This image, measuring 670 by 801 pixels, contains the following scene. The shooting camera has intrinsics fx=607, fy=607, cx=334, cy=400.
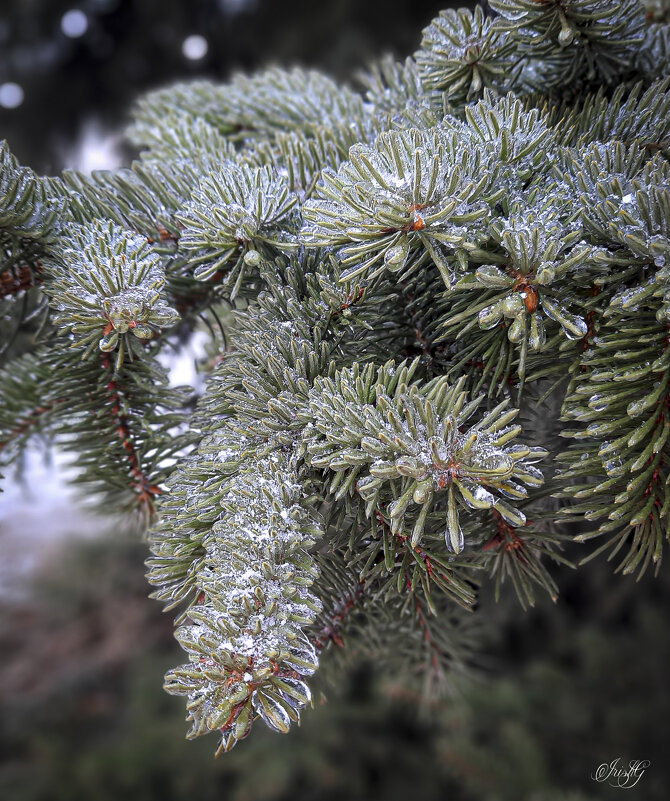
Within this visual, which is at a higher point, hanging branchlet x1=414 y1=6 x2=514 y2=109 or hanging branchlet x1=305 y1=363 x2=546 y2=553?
hanging branchlet x1=414 y1=6 x2=514 y2=109

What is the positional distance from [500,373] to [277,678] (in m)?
0.24

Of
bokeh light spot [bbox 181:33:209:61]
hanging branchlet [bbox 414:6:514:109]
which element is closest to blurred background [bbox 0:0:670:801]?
bokeh light spot [bbox 181:33:209:61]

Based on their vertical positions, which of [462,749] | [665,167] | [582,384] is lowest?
[462,749]

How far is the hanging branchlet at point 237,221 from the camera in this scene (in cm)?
44

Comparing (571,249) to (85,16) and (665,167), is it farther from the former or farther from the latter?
(85,16)

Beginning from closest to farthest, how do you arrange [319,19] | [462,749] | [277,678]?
[277,678] → [462,749] → [319,19]

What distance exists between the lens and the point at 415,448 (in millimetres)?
339

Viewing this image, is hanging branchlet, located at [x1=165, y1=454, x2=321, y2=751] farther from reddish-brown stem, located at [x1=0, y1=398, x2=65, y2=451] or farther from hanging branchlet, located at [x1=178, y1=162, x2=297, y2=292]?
reddish-brown stem, located at [x1=0, y1=398, x2=65, y2=451]

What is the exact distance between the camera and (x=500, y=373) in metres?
0.42

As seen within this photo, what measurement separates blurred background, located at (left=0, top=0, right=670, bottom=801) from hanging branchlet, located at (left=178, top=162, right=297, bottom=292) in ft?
3.42

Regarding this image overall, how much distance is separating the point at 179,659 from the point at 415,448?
212 cm

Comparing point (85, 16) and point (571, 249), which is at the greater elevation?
point (85, 16)

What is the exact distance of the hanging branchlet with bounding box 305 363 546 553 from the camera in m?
0.33

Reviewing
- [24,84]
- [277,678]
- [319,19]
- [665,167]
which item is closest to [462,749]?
[277,678]
